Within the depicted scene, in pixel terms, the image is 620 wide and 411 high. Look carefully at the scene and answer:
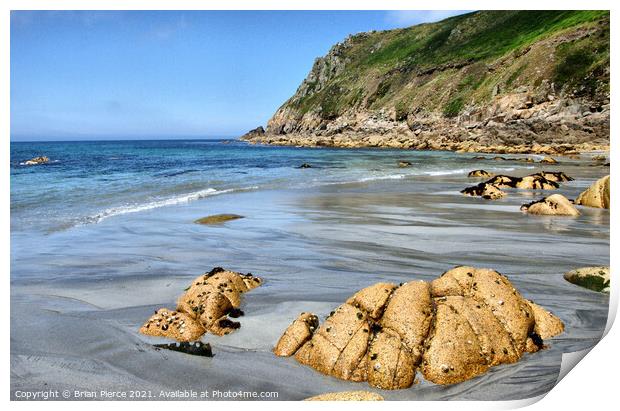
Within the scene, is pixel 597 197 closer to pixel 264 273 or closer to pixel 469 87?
pixel 264 273

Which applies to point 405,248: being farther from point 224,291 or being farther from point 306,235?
point 224,291

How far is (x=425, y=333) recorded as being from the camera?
4.04 meters

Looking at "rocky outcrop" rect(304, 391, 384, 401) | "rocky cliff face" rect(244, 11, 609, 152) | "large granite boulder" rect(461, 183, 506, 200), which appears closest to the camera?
"rocky outcrop" rect(304, 391, 384, 401)

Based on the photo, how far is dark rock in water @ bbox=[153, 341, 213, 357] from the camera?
4.33 m

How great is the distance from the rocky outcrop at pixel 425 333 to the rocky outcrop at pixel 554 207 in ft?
23.9

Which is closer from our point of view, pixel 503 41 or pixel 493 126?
pixel 493 126

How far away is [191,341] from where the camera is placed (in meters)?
4.56

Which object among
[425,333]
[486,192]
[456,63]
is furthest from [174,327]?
[456,63]

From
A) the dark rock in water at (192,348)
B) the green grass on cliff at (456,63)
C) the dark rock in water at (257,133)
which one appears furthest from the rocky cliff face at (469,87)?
the dark rock in water at (192,348)

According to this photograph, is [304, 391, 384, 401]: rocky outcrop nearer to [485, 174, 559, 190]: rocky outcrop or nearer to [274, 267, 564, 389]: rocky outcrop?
[274, 267, 564, 389]: rocky outcrop

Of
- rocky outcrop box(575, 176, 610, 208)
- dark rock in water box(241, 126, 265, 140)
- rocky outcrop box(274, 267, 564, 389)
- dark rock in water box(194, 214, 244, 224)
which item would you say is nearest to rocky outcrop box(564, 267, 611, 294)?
rocky outcrop box(274, 267, 564, 389)

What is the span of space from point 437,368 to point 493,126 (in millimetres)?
56939

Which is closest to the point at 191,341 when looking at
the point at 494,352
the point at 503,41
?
the point at 494,352

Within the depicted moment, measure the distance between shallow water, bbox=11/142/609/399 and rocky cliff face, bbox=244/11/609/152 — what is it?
32.0 m
